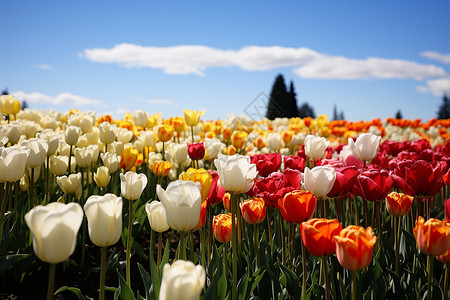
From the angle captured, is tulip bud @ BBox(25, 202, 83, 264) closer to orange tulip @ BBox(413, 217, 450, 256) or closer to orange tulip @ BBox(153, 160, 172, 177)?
orange tulip @ BBox(413, 217, 450, 256)

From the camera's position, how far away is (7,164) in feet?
6.97

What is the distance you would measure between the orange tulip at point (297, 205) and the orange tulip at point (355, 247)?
387mm

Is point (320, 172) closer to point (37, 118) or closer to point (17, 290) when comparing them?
point (17, 290)

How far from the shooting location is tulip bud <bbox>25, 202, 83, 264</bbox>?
1218 millimetres

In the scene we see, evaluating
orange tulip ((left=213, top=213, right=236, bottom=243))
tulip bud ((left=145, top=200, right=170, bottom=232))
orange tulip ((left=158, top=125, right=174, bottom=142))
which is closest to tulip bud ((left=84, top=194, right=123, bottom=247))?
tulip bud ((left=145, top=200, right=170, bottom=232))

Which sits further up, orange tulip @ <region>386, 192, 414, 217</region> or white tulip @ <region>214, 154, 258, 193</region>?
white tulip @ <region>214, 154, 258, 193</region>

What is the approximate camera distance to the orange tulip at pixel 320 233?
157cm

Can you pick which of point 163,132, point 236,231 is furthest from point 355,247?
point 163,132

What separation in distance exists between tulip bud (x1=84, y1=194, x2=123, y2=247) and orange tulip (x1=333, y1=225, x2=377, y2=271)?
2.79 ft

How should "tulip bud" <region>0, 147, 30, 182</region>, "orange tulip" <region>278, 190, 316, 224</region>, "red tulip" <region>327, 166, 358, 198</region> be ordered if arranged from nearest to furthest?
"orange tulip" <region>278, 190, 316, 224</region> → "tulip bud" <region>0, 147, 30, 182</region> → "red tulip" <region>327, 166, 358, 198</region>

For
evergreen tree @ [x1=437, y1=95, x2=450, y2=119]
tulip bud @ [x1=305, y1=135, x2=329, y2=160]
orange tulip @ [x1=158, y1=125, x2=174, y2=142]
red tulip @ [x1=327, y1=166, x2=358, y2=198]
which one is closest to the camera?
red tulip @ [x1=327, y1=166, x2=358, y2=198]

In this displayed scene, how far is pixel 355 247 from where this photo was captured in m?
1.49

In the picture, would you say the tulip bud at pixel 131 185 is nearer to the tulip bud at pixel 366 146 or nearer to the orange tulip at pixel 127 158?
the orange tulip at pixel 127 158

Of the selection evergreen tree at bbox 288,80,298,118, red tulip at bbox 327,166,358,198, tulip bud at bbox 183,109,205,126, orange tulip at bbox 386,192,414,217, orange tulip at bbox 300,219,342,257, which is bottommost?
orange tulip at bbox 386,192,414,217
